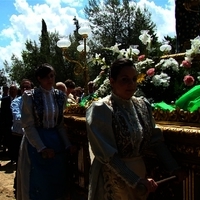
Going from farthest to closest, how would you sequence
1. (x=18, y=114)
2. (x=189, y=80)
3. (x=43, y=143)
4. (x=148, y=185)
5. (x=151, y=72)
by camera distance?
(x=18, y=114)
(x=43, y=143)
(x=151, y=72)
(x=189, y=80)
(x=148, y=185)

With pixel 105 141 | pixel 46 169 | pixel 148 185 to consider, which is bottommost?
pixel 46 169

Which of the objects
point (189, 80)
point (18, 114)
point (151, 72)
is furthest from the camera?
point (18, 114)

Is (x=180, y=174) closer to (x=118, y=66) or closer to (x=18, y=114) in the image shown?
(x=118, y=66)

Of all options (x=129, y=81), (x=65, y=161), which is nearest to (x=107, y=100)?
(x=129, y=81)

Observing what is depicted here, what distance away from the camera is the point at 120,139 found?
2291mm

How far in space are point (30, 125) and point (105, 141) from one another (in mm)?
1504

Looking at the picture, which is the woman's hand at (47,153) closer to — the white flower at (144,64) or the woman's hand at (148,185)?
the white flower at (144,64)

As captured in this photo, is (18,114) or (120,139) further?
(18,114)

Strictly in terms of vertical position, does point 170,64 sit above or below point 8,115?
above

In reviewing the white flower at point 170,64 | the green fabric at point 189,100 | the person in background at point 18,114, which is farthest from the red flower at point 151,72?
the person in background at point 18,114

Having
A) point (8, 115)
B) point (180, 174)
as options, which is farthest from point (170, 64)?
point (8, 115)

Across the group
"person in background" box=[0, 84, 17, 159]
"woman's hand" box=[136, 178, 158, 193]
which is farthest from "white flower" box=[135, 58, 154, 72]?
"person in background" box=[0, 84, 17, 159]

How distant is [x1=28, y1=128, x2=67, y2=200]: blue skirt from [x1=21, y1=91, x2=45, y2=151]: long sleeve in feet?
0.30

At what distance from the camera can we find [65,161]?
3.81 meters
